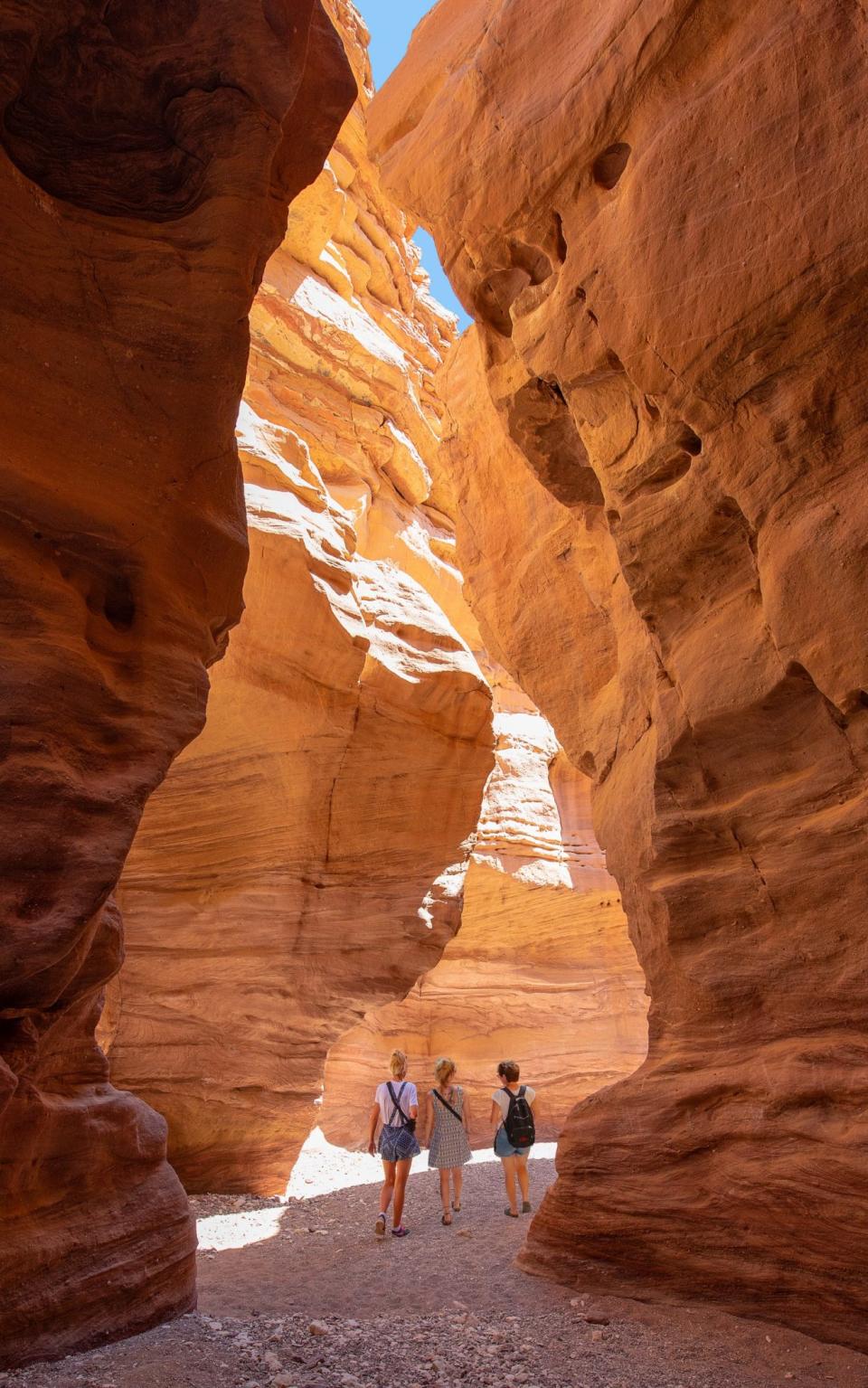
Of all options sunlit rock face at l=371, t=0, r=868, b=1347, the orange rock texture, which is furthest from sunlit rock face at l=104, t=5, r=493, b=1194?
the orange rock texture

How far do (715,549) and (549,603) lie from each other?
3.08 metres

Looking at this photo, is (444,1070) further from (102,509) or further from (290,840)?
(102,509)

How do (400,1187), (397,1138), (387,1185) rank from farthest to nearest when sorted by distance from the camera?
(387,1185), (400,1187), (397,1138)

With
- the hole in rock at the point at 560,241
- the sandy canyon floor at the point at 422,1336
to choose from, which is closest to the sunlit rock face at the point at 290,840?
the sandy canyon floor at the point at 422,1336

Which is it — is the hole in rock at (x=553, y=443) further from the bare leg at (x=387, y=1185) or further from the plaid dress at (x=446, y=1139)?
the bare leg at (x=387, y=1185)

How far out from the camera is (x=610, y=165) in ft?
20.5

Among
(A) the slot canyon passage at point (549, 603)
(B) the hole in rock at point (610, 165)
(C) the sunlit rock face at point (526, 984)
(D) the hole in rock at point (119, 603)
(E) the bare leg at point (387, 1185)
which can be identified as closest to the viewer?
(A) the slot canyon passage at point (549, 603)

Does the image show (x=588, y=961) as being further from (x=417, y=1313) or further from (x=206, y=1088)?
(x=417, y=1313)

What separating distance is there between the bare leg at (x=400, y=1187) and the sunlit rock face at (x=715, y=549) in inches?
60.6

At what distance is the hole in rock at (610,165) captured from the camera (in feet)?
20.1

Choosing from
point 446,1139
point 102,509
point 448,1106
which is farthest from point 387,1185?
point 102,509

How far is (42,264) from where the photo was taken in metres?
4.45

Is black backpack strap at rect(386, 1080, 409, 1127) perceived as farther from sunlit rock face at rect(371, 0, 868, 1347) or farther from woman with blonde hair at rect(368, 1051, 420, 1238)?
sunlit rock face at rect(371, 0, 868, 1347)

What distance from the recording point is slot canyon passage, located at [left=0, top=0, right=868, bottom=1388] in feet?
14.2
